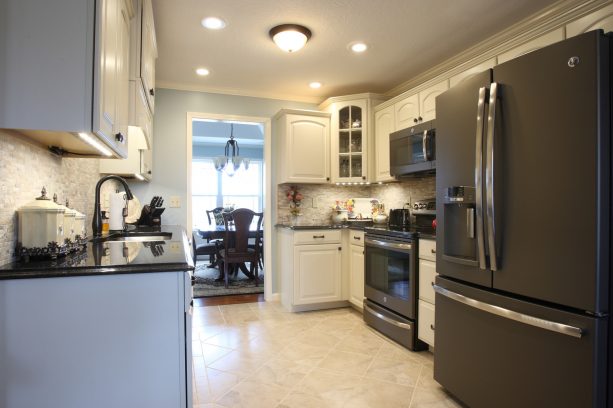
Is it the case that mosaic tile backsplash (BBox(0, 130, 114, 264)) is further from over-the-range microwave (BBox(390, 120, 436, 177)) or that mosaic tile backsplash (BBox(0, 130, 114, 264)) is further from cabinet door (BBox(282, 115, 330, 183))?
over-the-range microwave (BBox(390, 120, 436, 177))

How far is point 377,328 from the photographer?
313cm

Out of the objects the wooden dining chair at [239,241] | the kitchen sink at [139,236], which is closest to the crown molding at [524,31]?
the kitchen sink at [139,236]

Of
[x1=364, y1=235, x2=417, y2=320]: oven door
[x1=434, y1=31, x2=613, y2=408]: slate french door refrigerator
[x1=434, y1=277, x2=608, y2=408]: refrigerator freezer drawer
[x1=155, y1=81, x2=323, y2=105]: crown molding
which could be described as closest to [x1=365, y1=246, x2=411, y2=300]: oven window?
[x1=364, y1=235, x2=417, y2=320]: oven door

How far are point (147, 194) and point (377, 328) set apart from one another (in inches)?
A: 102

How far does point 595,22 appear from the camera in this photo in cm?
189

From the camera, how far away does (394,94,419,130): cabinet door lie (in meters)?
3.20

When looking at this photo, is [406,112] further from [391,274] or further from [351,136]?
[391,274]

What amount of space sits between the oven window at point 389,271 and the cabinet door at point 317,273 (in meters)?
0.51

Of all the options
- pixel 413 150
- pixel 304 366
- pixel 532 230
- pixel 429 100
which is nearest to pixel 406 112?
pixel 429 100

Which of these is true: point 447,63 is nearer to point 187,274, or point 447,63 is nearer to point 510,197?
point 510,197

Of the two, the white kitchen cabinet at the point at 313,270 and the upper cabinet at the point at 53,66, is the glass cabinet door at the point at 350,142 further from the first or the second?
the upper cabinet at the point at 53,66

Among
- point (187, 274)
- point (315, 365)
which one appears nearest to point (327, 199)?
point (315, 365)

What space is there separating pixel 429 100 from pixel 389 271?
146cm

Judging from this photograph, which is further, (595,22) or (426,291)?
(426,291)
